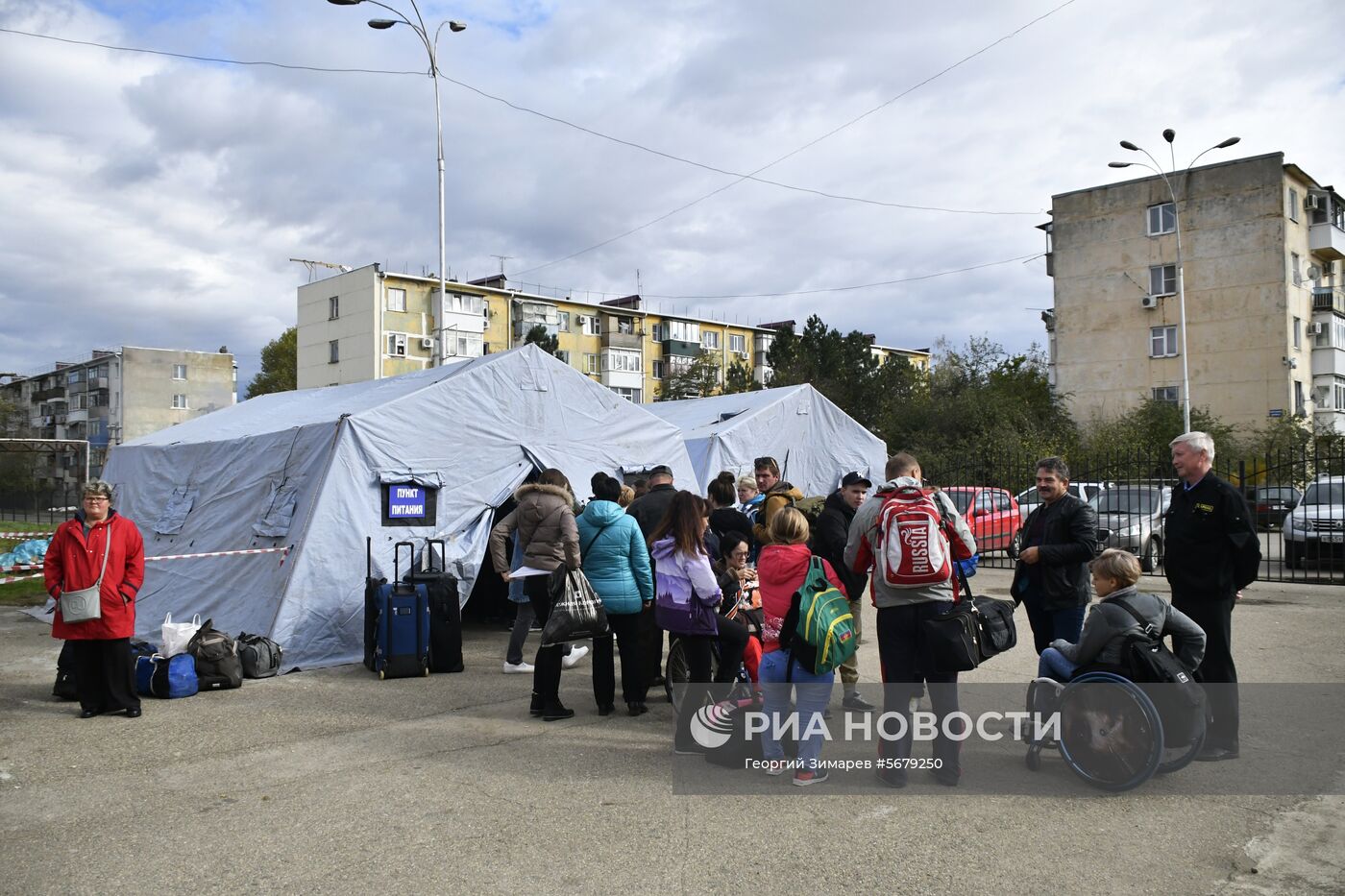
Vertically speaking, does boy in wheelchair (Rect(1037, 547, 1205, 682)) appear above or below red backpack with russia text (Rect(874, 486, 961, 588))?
below

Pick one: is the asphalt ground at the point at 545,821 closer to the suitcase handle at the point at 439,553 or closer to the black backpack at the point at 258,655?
the black backpack at the point at 258,655

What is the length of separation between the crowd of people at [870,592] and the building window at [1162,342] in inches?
1470

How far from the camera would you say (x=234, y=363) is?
266 feet

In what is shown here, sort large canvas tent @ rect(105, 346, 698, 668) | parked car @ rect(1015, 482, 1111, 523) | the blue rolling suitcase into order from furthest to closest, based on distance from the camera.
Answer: parked car @ rect(1015, 482, 1111, 523), large canvas tent @ rect(105, 346, 698, 668), the blue rolling suitcase

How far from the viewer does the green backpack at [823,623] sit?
17.3 ft

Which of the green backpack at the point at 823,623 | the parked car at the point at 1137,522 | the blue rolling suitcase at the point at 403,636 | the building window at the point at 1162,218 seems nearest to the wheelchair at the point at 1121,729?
the green backpack at the point at 823,623

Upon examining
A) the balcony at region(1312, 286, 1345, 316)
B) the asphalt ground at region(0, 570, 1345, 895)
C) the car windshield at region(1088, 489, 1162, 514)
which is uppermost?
the balcony at region(1312, 286, 1345, 316)

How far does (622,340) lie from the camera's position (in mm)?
64688

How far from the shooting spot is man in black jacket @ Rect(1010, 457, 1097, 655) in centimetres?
598

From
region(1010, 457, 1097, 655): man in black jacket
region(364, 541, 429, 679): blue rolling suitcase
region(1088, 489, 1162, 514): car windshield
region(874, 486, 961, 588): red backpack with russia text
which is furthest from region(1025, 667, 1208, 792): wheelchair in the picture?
region(1088, 489, 1162, 514): car windshield

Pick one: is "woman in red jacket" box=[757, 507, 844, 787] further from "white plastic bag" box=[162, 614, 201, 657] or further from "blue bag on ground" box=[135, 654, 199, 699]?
"white plastic bag" box=[162, 614, 201, 657]

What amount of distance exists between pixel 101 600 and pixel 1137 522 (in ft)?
52.1

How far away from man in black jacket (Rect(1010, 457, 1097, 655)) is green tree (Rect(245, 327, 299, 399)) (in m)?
65.5

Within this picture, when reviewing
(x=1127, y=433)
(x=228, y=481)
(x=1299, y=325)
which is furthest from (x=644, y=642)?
(x=1299, y=325)
